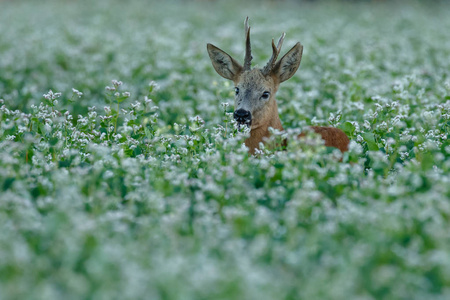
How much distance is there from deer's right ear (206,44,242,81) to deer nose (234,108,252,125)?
0.79m

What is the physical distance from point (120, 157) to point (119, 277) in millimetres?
2114

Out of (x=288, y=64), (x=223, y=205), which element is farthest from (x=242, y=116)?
(x=223, y=205)

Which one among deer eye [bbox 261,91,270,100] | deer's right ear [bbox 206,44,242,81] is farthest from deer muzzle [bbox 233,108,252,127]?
deer's right ear [bbox 206,44,242,81]

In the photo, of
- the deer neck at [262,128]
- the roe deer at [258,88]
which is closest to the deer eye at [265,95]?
the roe deer at [258,88]

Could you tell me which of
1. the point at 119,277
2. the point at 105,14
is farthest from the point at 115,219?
the point at 105,14

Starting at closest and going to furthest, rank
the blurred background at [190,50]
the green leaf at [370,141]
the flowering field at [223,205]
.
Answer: the flowering field at [223,205] → the green leaf at [370,141] → the blurred background at [190,50]

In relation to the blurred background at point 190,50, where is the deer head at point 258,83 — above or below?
below

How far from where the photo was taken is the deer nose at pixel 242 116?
6.66 metres

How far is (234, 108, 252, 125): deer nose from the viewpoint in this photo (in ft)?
21.9

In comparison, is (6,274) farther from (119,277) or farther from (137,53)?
(137,53)

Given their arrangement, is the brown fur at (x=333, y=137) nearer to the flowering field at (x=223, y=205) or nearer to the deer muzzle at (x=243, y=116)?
the flowering field at (x=223, y=205)

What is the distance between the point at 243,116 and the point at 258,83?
0.52 m

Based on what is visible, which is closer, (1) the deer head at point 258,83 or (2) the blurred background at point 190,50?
(1) the deer head at point 258,83

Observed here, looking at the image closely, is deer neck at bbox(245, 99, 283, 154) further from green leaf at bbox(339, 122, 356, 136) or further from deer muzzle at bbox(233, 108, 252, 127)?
green leaf at bbox(339, 122, 356, 136)
